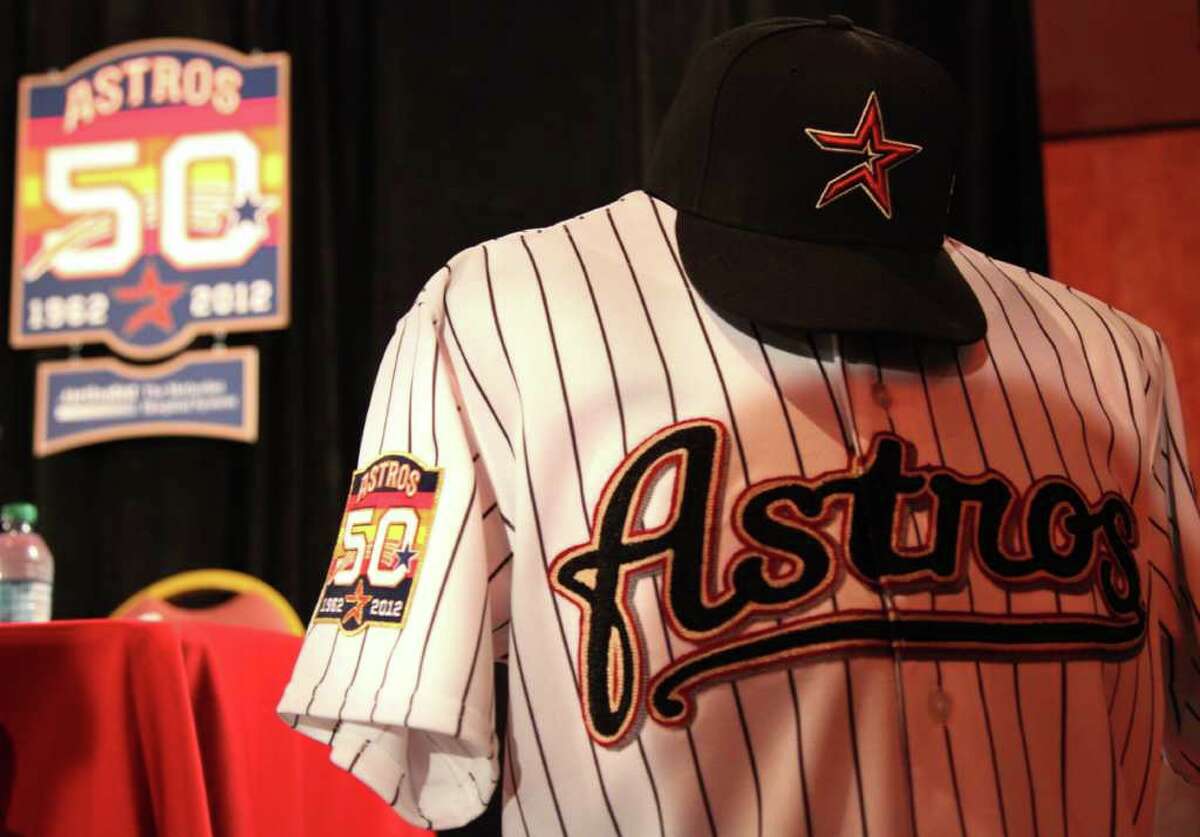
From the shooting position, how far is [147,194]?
3021mm

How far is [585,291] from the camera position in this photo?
82 cm

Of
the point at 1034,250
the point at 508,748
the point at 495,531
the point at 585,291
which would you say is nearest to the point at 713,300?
the point at 585,291

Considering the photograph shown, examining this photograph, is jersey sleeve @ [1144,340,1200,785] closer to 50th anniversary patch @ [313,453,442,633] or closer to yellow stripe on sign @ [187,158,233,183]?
50th anniversary patch @ [313,453,442,633]

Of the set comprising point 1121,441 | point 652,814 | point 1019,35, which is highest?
point 1019,35

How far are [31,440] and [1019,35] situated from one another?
228 centimetres

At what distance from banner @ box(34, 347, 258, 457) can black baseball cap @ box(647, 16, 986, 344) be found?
2168 millimetres

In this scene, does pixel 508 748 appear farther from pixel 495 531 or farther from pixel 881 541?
pixel 881 541

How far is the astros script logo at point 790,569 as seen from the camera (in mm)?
723

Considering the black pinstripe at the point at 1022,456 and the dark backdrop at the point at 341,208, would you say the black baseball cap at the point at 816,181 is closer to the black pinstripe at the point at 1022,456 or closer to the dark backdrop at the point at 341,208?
the black pinstripe at the point at 1022,456

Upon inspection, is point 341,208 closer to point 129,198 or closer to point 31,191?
point 129,198

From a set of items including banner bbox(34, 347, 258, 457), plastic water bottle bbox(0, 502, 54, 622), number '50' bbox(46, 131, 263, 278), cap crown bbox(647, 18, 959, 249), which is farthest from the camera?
number '50' bbox(46, 131, 263, 278)

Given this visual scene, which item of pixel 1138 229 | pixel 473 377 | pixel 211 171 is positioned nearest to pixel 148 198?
pixel 211 171

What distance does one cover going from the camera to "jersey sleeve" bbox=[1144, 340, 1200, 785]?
2.93 feet

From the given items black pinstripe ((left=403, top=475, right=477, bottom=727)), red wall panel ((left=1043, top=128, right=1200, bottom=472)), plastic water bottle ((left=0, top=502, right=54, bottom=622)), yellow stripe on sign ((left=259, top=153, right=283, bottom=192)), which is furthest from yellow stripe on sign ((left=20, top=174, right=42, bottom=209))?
black pinstripe ((left=403, top=475, right=477, bottom=727))
